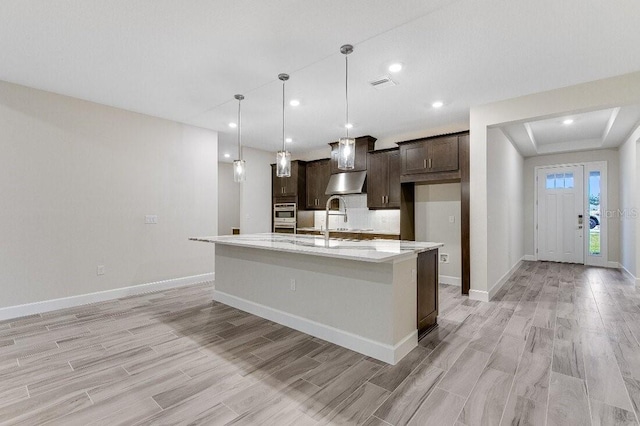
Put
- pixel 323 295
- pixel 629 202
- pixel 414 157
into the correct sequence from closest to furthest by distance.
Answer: pixel 323 295
pixel 414 157
pixel 629 202

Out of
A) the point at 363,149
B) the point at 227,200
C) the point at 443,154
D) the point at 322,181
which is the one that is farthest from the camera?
the point at 227,200

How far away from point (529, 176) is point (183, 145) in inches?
317

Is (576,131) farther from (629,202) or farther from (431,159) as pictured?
(431,159)

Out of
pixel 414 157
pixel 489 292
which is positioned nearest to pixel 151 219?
pixel 414 157

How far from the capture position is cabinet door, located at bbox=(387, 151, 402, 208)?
5434mm

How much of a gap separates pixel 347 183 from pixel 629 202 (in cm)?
511

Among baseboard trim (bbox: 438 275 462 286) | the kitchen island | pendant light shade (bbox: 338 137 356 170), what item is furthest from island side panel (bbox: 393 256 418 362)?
baseboard trim (bbox: 438 275 462 286)

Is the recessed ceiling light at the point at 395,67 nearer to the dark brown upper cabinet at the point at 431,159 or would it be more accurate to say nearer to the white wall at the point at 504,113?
the white wall at the point at 504,113

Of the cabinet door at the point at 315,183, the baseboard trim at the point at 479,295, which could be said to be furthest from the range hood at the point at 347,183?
the baseboard trim at the point at 479,295

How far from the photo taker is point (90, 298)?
13.4 ft

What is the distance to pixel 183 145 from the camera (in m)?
5.14

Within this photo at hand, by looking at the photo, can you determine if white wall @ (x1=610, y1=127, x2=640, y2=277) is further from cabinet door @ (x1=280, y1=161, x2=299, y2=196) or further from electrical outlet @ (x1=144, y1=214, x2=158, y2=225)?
electrical outlet @ (x1=144, y1=214, x2=158, y2=225)

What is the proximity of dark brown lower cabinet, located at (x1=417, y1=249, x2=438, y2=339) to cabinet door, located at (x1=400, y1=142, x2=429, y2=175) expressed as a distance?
208 cm

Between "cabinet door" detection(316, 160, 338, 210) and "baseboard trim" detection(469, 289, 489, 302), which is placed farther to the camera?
"cabinet door" detection(316, 160, 338, 210)
